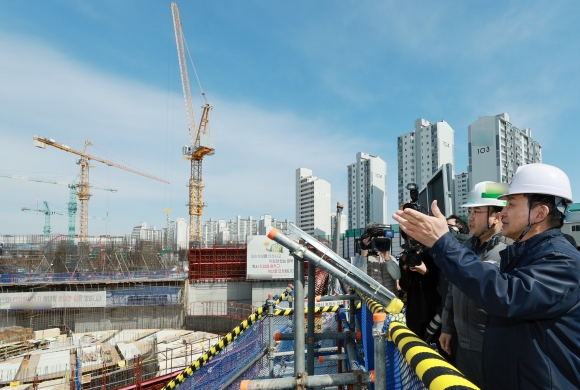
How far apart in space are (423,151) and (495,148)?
Answer: 27.2 m

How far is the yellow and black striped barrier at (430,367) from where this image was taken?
0.87 meters

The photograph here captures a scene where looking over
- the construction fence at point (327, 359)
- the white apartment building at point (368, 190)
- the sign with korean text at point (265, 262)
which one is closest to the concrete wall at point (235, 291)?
the sign with korean text at point (265, 262)

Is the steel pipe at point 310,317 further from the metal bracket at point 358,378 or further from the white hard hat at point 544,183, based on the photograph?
the white hard hat at point 544,183

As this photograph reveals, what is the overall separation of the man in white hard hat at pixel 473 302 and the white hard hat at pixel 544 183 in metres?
0.71

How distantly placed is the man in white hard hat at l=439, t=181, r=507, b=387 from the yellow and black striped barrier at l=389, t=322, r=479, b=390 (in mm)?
1344

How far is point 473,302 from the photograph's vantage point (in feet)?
7.55

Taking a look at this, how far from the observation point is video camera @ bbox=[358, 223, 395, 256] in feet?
9.58

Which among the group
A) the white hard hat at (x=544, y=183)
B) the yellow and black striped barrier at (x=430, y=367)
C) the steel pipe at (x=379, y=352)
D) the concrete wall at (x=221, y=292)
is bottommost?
the concrete wall at (x=221, y=292)

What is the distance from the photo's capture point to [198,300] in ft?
91.1

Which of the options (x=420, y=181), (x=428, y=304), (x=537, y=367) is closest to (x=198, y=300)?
(x=428, y=304)

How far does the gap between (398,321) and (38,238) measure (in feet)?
181

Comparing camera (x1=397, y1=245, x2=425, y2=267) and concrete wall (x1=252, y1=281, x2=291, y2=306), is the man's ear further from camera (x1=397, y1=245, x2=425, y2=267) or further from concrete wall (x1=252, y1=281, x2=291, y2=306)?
concrete wall (x1=252, y1=281, x2=291, y2=306)

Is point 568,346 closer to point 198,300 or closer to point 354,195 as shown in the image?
point 198,300

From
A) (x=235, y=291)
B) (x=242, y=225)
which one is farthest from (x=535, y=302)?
(x=242, y=225)
